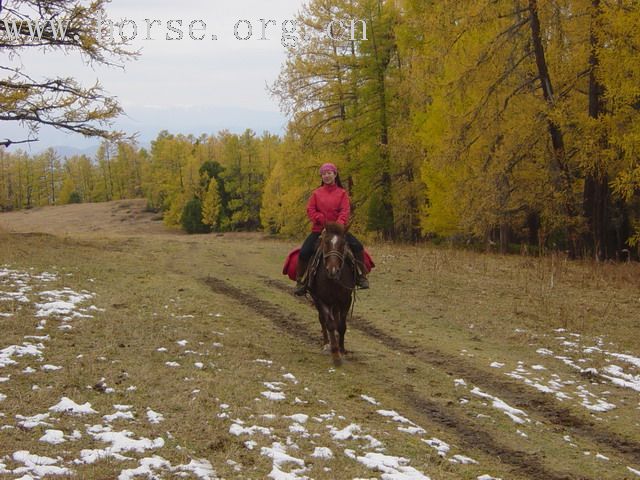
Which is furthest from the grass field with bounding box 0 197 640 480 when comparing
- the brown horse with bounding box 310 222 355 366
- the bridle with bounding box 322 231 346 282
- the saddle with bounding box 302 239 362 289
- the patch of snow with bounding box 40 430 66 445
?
the bridle with bounding box 322 231 346 282

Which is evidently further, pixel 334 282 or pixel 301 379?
pixel 334 282

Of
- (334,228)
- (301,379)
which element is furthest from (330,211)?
(301,379)

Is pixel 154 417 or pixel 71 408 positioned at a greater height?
pixel 71 408

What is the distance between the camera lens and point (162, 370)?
7.45 metres

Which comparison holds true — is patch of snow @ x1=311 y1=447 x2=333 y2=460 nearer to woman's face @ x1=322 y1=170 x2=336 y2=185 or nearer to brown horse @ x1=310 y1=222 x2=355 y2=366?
brown horse @ x1=310 y1=222 x2=355 y2=366

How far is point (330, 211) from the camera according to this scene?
948 cm

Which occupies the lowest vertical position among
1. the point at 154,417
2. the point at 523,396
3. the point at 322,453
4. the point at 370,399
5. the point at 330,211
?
the point at 523,396

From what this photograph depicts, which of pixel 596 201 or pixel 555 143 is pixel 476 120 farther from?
pixel 596 201

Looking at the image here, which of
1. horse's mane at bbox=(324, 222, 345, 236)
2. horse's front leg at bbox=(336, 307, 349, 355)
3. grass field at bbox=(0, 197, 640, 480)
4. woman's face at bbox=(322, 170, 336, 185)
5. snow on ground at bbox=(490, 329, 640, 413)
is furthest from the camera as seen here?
horse's front leg at bbox=(336, 307, 349, 355)

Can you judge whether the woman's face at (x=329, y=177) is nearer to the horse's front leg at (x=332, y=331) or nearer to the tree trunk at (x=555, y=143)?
the horse's front leg at (x=332, y=331)

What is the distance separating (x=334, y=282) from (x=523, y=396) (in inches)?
134

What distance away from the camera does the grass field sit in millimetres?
5301

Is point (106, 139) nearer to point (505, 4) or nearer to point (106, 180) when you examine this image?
point (505, 4)

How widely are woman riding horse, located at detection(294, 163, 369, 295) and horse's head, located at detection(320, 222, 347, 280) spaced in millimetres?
429
